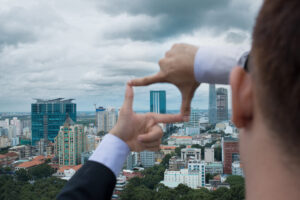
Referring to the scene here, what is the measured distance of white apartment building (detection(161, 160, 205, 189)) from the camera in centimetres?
1055

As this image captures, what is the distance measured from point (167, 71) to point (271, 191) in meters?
0.22

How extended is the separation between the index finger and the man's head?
0.71ft

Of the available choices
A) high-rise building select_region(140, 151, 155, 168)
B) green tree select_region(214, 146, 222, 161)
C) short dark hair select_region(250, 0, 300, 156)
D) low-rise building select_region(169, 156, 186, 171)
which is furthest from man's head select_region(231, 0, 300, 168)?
green tree select_region(214, 146, 222, 161)

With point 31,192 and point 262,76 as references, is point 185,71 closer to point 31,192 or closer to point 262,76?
point 262,76

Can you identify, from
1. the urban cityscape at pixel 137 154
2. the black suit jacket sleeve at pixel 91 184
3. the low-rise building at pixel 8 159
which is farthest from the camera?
the low-rise building at pixel 8 159

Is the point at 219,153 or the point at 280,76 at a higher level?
the point at 280,76

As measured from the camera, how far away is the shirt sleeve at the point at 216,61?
1.15 feet

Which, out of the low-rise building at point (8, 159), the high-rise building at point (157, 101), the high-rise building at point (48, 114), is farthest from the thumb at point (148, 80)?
the high-rise building at point (48, 114)

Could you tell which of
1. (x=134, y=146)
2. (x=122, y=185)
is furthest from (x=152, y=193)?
(x=134, y=146)

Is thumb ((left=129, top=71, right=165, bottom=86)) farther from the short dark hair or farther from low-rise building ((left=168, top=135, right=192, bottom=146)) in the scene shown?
low-rise building ((left=168, top=135, right=192, bottom=146))

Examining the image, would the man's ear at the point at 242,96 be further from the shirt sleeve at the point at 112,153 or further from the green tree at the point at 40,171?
the green tree at the point at 40,171

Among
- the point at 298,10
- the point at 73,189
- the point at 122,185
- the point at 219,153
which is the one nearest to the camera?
the point at 298,10

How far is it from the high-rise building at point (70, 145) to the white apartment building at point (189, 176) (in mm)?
5414

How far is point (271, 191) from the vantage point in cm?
21
